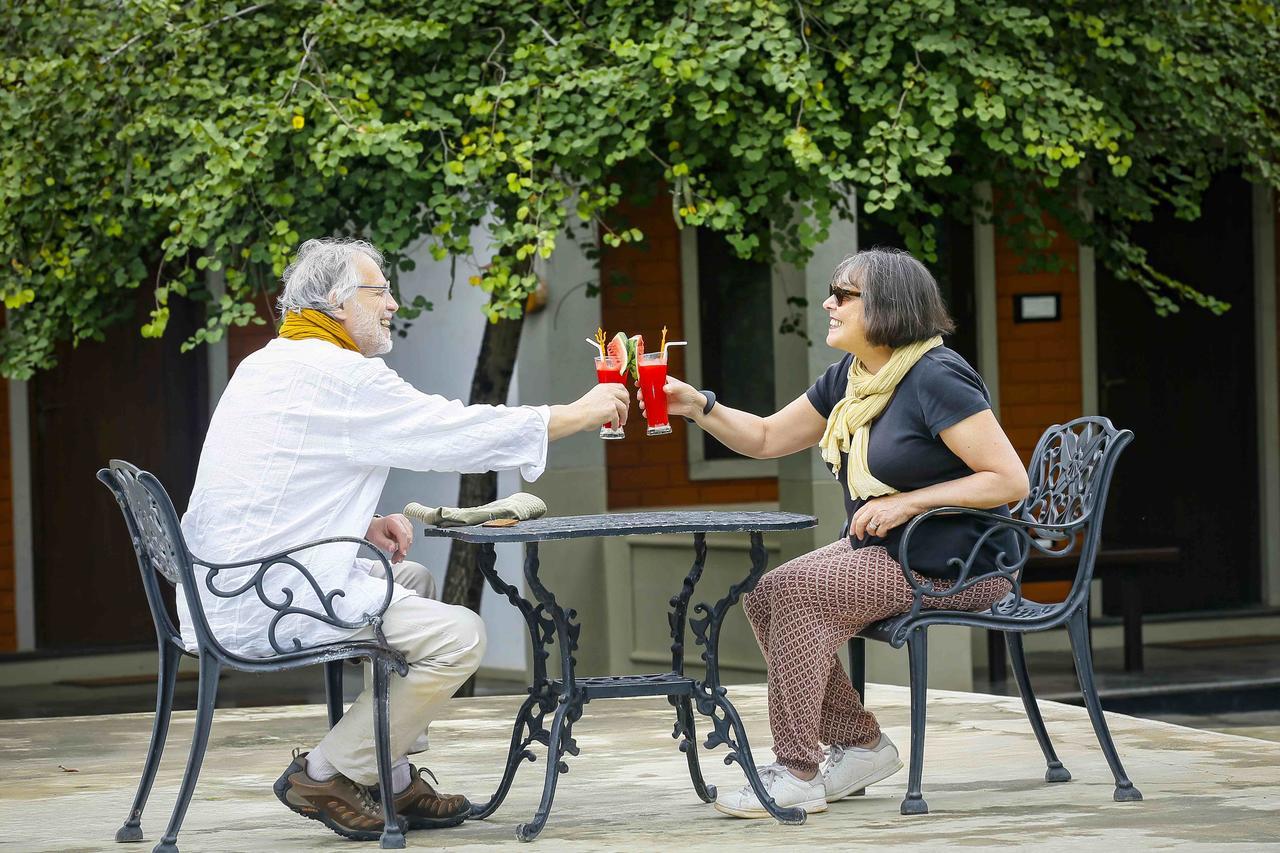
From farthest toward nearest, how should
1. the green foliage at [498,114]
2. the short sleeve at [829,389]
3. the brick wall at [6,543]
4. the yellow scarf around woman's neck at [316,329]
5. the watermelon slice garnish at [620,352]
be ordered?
the brick wall at [6,543] < the green foliage at [498,114] < the short sleeve at [829,389] < the watermelon slice garnish at [620,352] < the yellow scarf around woman's neck at [316,329]

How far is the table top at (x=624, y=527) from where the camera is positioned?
3615 mm

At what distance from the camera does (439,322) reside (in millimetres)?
8977

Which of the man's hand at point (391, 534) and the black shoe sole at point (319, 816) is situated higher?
the man's hand at point (391, 534)

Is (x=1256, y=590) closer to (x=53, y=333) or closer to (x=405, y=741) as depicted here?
(x=53, y=333)

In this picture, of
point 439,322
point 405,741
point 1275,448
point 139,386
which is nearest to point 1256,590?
point 1275,448

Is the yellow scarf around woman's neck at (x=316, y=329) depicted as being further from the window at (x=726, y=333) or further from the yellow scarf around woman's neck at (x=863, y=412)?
the window at (x=726, y=333)

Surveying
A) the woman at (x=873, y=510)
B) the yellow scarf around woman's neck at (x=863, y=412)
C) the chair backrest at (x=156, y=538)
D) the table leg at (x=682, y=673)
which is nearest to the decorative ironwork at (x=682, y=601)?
the table leg at (x=682, y=673)

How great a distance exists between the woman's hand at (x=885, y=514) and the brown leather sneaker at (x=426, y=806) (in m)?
1.07

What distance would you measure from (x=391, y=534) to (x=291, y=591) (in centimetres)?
52

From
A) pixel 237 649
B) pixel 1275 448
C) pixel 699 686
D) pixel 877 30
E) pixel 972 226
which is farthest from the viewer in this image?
pixel 1275 448

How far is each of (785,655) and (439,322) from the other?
211 inches

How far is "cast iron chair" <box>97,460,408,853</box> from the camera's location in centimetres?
355

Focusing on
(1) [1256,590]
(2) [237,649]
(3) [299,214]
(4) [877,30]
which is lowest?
(1) [1256,590]

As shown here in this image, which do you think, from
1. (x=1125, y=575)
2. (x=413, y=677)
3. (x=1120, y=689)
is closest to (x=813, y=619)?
(x=413, y=677)
